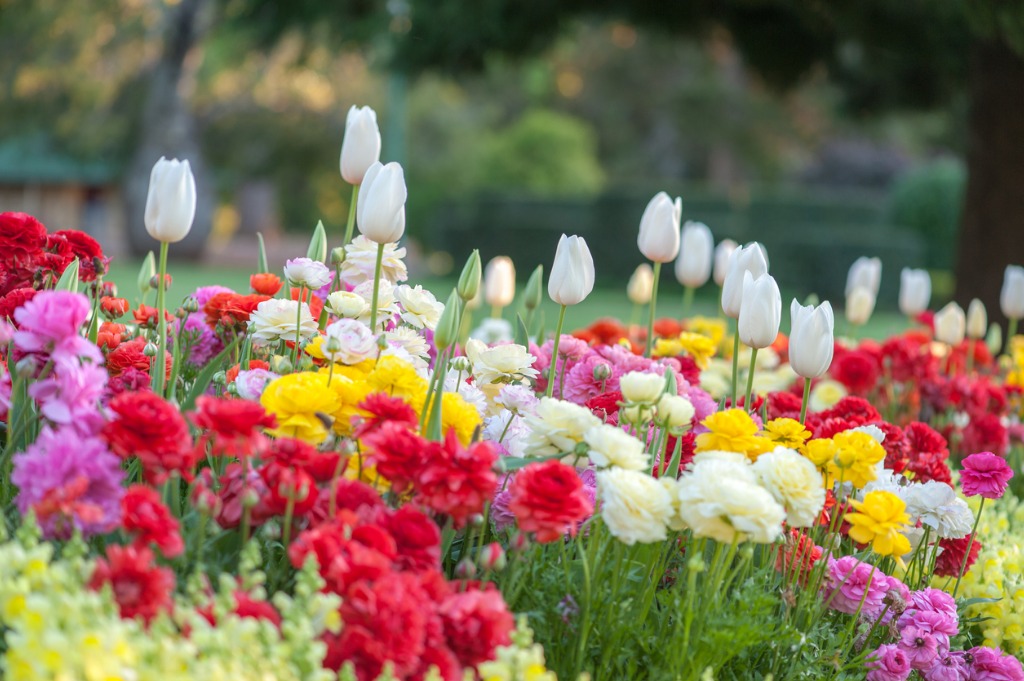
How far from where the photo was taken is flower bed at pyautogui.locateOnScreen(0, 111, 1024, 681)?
139 cm

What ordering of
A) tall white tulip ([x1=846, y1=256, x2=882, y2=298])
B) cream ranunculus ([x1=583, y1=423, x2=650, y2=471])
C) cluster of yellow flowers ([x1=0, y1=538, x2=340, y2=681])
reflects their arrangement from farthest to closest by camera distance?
tall white tulip ([x1=846, y1=256, x2=882, y2=298])
cream ranunculus ([x1=583, y1=423, x2=650, y2=471])
cluster of yellow flowers ([x1=0, y1=538, x2=340, y2=681])

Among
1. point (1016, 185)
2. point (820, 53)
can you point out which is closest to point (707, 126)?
point (820, 53)

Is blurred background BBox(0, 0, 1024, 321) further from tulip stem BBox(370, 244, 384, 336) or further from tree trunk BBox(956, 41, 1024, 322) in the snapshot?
tulip stem BBox(370, 244, 384, 336)

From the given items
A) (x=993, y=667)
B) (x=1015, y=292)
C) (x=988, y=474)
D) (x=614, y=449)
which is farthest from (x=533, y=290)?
(x=1015, y=292)

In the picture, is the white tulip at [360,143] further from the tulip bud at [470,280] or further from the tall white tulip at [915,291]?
the tall white tulip at [915,291]

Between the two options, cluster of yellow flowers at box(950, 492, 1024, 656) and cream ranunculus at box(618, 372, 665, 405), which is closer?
cream ranunculus at box(618, 372, 665, 405)

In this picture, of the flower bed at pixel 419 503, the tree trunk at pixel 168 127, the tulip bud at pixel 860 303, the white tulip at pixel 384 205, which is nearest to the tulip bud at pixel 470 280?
the flower bed at pixel 419 503

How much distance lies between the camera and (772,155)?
28.3m

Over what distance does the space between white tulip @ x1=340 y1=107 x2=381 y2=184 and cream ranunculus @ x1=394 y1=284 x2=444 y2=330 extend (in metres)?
0.27

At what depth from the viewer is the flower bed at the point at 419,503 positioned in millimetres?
1394

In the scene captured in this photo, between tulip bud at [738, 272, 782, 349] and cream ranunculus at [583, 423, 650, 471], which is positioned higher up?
tulip bud at [738, 272, 782, 349]

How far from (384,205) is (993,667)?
4.90 feet

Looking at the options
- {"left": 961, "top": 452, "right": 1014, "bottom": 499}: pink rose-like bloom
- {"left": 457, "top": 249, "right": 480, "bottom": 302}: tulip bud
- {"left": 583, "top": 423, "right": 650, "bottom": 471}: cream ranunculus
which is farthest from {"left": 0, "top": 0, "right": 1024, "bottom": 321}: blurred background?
{"left": 583, "top": 423, "right": 650, "bottom": 471}: cream ranunculus

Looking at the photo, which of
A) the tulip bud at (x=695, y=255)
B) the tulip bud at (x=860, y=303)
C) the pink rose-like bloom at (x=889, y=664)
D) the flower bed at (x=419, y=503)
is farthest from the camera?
the tulip bud at (x=860, y=303)
